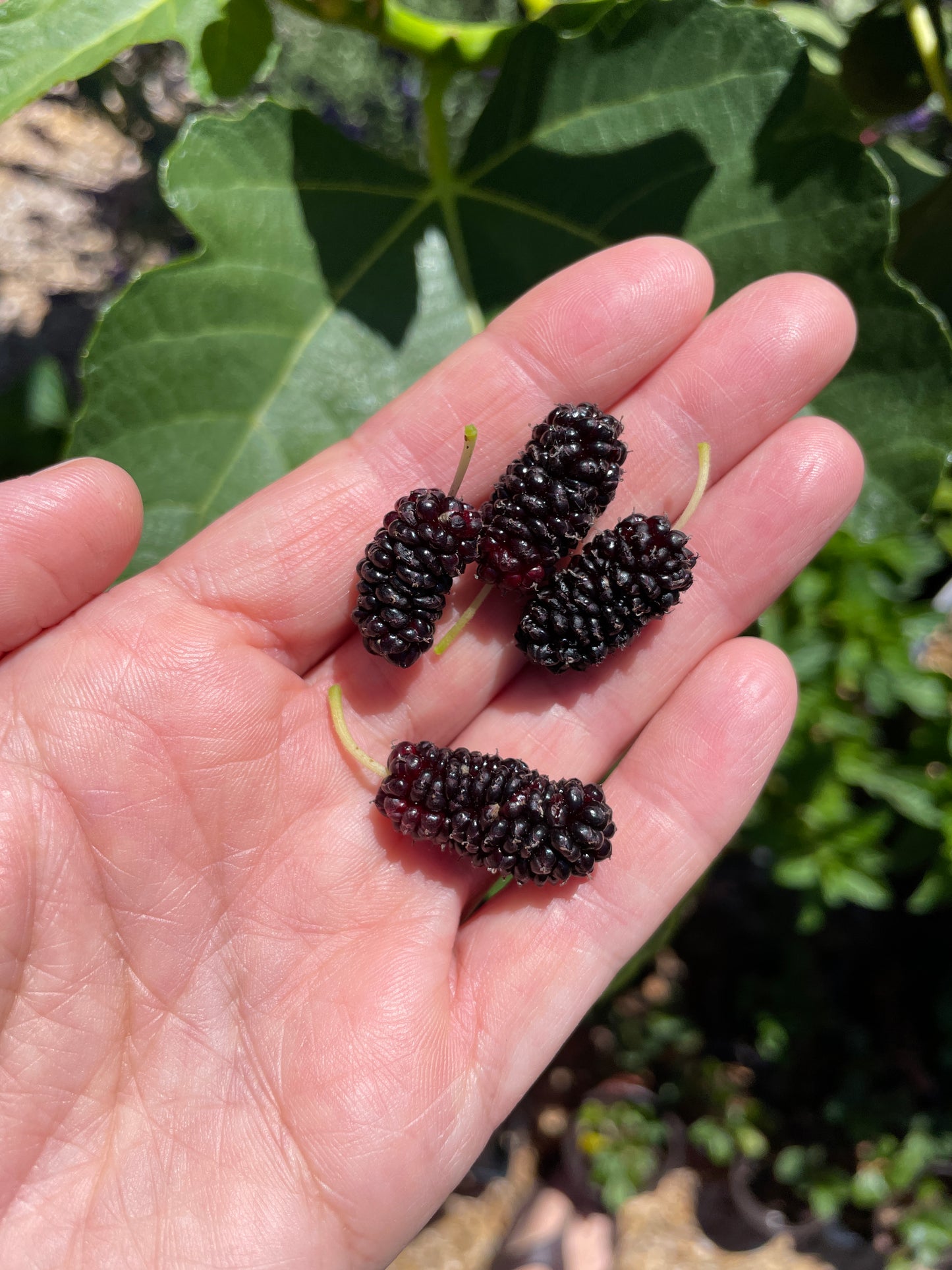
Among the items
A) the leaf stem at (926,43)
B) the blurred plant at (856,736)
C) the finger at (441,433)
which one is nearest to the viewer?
the leaf stem at (926,43)

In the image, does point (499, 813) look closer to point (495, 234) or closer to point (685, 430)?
point (685, 430)

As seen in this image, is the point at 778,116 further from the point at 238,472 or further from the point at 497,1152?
the point at 497,1152

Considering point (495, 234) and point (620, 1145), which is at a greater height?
point (495, 234)

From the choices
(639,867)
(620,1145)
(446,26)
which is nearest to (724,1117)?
(620,1145)

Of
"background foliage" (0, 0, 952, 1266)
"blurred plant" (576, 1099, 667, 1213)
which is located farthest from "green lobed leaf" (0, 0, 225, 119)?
"blurred plant" (576, 1099, 667, 1213)

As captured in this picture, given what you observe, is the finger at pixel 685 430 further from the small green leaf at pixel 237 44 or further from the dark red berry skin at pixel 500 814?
the small green leaf at pixel 237 44

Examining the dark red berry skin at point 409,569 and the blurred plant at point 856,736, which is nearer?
the dark red berry skin at point 409,569

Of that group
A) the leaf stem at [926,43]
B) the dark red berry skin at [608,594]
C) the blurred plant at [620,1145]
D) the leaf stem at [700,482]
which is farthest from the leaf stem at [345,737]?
the blurred plant at [620,1145]
